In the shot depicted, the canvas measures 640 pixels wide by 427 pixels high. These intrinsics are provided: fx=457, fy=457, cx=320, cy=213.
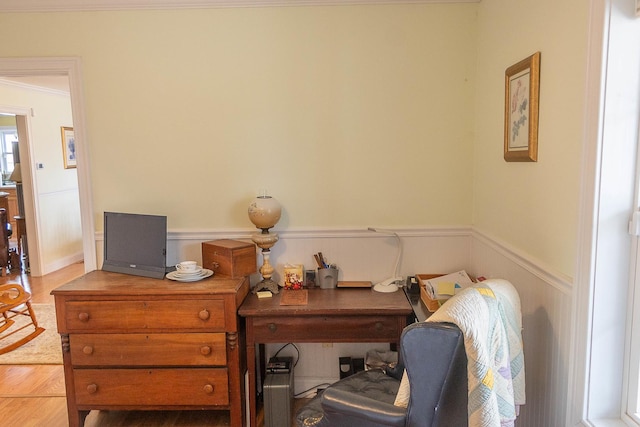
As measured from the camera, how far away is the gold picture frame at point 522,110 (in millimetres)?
1838

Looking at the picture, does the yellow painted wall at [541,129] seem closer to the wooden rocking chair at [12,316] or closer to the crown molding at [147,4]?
the crown molding at [147,4]

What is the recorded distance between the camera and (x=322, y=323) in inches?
92.8

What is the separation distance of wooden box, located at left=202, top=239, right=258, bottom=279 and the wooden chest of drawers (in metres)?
0.13

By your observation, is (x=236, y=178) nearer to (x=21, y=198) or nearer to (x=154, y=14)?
(x=154, y=14)

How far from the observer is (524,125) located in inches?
76.3

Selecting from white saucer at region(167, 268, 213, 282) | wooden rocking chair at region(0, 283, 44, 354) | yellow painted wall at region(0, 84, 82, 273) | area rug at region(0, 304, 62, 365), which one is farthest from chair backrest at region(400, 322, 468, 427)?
yellow painted wall at region(0, 84, 82, 273)

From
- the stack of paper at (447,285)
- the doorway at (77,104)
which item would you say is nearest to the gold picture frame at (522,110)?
the stack of paper at (447,285)

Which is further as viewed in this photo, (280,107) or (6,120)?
(6,120)

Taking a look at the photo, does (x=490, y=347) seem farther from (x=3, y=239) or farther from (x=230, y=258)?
(x=3, y=239)

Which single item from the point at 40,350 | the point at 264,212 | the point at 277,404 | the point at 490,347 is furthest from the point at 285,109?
the point at 40,350

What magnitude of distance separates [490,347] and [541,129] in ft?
2.95

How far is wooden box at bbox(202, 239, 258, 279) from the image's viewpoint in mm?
2488

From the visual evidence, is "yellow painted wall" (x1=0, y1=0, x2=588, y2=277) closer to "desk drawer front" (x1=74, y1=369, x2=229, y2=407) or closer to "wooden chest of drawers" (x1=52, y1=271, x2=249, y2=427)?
"wooden chest of drawers" (x1=52, y1=271, x2=249, y2=427)

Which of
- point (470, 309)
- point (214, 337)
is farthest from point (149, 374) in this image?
point (470, 309)
